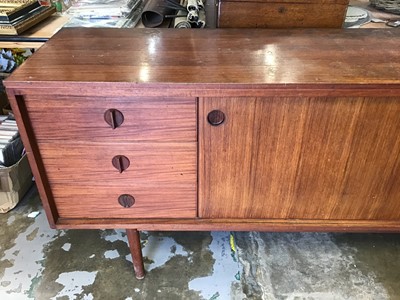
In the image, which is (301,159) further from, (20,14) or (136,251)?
(20,14)

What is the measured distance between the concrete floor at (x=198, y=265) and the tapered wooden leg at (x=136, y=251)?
39mm

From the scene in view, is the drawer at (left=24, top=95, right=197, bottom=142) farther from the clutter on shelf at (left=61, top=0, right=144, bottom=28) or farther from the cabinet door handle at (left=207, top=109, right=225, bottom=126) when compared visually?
the clutter on shelf at (left=61, top=0, right=144, bottom=28)

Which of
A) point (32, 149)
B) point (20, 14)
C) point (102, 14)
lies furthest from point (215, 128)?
point (20, 14)

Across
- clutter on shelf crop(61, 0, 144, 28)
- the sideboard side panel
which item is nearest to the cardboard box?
the sideboard side panel

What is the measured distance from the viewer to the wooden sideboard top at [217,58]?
2.73 feet

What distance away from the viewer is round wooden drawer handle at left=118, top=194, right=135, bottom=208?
1.03 meters

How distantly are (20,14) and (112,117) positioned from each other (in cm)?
76

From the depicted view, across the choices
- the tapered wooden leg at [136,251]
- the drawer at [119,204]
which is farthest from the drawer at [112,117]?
the tapered wooden leg at [136,251]

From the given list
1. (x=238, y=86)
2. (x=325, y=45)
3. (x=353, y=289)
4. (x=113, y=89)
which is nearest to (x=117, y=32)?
(x=113, y=89)

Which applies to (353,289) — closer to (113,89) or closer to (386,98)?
(386,98)

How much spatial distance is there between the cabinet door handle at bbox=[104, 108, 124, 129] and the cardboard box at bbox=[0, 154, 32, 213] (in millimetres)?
738

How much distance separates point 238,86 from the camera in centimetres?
82

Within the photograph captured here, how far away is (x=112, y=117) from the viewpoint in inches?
34.5

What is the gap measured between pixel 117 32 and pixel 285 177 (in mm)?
695
